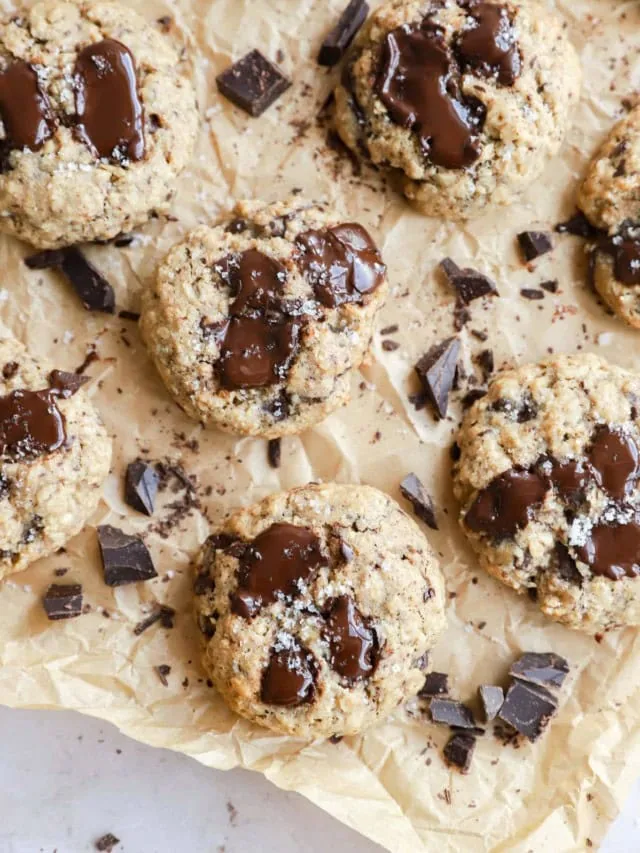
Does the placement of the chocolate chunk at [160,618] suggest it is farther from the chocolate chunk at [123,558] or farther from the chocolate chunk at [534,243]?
the chocolate chunk at [534,243]

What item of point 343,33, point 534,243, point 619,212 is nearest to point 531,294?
point 534,243

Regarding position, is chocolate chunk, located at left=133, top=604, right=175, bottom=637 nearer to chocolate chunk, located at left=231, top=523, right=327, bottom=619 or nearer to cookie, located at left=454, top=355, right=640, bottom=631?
chocolate chunk, located at left=231, top=523, right=327, bottom=619

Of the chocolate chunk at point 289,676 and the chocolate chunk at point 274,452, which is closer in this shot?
the chocolate chunk at point 289,676

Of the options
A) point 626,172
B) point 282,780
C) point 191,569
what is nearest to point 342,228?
point 626,172

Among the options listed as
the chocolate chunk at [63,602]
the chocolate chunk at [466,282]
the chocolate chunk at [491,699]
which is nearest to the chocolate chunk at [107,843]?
the chocolate chunk at [63,602]

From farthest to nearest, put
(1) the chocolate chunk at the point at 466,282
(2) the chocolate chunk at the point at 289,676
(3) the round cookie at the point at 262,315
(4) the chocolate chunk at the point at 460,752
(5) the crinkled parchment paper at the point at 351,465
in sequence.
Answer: (1) the chocolate chunk at the point at 466,282, (4) the chocolate chunk at the point at 460,752, (5) the crinkled parchment paper at the point at 351,465, (3) the round cookie at the point at 262,315, (2) the chocolate chunk at the point at 289,676

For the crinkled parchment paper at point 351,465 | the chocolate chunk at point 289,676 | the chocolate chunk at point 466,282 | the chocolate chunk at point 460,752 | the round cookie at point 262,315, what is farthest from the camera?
the chocolate chunk at point 466,282

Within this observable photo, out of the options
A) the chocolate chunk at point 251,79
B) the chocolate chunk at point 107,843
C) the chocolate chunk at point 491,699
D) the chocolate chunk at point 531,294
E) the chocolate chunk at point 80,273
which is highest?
the chocolate chunk at point 251,79
